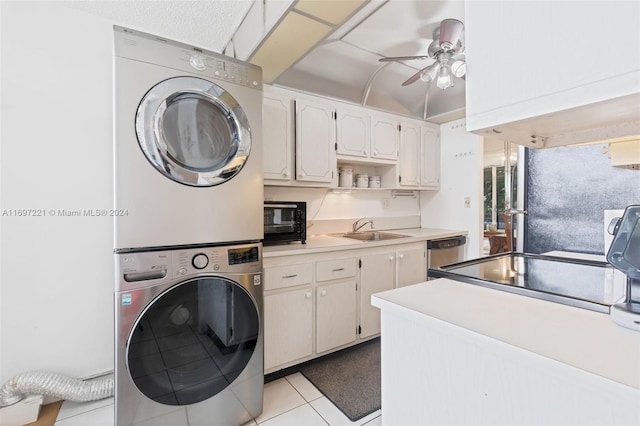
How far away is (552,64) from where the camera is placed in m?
0.55

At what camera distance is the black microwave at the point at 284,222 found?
2201 millimetres

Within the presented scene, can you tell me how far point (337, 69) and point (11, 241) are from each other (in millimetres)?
2569

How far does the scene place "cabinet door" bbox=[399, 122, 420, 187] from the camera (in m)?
3.07

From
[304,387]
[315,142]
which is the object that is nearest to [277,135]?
[315,142]

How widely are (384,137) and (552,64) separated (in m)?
2.42

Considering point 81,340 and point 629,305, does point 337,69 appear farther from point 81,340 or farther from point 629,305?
point 81,340

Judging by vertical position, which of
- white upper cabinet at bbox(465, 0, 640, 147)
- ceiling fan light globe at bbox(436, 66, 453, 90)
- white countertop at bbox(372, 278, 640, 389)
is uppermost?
ceiling fan light globe at bbox(436, 66, 453, 90)

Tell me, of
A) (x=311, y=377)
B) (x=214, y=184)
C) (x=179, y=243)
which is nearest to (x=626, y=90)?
(x=214, y=184)

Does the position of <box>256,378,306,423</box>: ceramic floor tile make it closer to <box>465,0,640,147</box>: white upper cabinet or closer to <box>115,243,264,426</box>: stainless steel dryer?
<box>115,243,264,426</box>: stainless steel dryer

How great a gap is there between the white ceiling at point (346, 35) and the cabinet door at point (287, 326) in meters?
1.71

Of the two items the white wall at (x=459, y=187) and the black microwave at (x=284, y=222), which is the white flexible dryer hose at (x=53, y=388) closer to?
the black microwave at (x=284, y=222)

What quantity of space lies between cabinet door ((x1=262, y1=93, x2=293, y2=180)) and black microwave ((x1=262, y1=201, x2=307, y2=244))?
24cm

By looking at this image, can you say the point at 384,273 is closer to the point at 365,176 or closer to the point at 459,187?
the point at 365,176

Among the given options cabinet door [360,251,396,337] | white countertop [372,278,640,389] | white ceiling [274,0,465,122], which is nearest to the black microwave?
cabinet door [360,251,396,337]
